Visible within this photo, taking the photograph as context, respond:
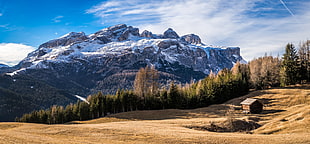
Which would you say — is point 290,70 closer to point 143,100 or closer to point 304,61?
point 304,61

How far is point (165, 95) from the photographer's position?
274 feet

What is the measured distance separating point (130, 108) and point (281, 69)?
227 ft

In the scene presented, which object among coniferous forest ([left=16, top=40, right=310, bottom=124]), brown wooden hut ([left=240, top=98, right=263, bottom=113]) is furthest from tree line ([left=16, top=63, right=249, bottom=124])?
brown wooden hut ([left=240, top=98, right=263, bottom=113])

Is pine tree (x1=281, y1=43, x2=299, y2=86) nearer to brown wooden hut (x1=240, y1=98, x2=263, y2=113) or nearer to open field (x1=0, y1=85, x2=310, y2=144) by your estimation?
open field (x1=0, y1=85, x2=310, y2=144)

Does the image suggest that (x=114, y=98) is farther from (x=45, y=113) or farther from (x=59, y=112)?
(x=45, y=113)

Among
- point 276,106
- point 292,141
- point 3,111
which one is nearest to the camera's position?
point 292,141

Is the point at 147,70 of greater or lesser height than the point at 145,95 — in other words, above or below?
above

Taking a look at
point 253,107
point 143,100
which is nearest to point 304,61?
point 253,107

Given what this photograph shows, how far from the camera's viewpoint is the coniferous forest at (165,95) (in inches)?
3250

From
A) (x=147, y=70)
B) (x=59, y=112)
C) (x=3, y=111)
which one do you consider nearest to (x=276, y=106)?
(x=147, y=70)

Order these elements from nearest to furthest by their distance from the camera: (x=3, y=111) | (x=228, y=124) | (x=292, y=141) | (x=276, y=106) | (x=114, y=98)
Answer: (x=292, y=141)
(x=228, y=124)
(x=276, y=106)
(x=114, y=98)
(x=3, y=111)

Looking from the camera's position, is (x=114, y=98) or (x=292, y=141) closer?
(x=292, y=141)

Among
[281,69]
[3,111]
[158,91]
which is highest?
[281,69]

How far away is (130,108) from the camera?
83188 millimetres
